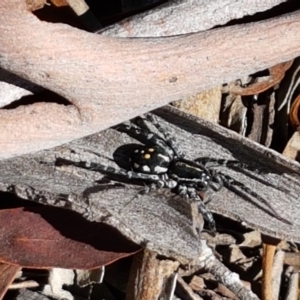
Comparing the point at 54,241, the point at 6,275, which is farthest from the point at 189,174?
the point at 6,275

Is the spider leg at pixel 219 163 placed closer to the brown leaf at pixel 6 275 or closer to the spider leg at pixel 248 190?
the spider leg at pixel 248 190

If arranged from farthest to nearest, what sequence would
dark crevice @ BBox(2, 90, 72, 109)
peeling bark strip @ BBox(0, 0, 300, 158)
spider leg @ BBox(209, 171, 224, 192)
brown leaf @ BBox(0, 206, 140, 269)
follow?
spider leg @ BBox(209, 171, 224, 192) < brown leaf @ BBox(0, 206, 140, 269) < dark crevice @ BBox(2, 90, 72, 109) < peeling bark strip @ BBox(0, 0, 300, 158)

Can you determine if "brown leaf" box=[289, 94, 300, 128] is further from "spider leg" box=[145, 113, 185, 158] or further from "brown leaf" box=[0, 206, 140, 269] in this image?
"brown leaf" box=[0, 206, 140, 269]

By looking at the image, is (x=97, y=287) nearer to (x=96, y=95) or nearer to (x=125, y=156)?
(x=125, y=156)

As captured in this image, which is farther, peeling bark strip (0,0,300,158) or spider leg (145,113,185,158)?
spider leg (145,113,185,158)

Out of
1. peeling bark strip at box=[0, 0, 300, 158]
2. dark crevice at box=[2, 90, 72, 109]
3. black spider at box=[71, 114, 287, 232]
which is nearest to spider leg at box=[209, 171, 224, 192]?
black spider at box=[71, 114, 287, 232]
